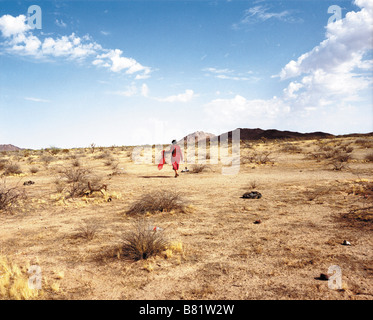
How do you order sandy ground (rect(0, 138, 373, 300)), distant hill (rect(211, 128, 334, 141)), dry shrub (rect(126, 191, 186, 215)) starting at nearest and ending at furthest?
sandy ground (rect(0, 138, 373, 300)) < dry shrub (rect(126, 191, 186, 215)) < distant hill (rect(211, 128, 334, 141))

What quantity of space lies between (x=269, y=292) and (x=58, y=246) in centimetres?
430

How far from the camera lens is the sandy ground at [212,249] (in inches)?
143

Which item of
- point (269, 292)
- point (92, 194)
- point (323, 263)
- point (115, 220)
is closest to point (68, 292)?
point (269, 292)

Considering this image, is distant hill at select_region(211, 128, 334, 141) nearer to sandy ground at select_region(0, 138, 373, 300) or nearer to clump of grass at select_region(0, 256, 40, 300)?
sandy ground at select_region(0, 138, 373, 300)

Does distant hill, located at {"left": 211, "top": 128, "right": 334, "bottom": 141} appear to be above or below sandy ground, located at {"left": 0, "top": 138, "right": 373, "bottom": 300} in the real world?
above

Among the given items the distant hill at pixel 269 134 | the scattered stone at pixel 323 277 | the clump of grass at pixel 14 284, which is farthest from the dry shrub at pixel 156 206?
the distant hill at pixel 269 134

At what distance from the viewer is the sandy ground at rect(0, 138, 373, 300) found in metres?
3.63

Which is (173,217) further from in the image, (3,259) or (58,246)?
(3,259)

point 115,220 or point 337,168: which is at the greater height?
point 337,168

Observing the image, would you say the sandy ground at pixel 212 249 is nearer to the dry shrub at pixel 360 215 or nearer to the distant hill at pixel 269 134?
the dry shrub at pixel 360 215

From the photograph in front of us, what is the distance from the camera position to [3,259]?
4609mm

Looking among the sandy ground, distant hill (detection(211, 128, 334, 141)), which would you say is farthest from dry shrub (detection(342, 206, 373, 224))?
distant hill (detection(211, 128, 334, 141))
